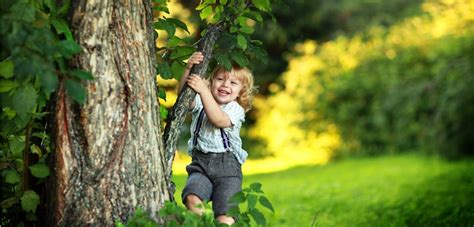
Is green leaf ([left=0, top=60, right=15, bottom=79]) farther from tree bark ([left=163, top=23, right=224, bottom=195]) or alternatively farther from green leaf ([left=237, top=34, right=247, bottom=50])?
green leaf ([left=237, top=34, right=247, bottom=50])

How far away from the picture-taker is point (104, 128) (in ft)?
11.1

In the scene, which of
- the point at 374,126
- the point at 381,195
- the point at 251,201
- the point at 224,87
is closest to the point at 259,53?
the point at 224,87

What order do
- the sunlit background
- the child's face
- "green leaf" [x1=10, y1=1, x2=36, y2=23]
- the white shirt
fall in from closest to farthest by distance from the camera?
"green leaf" [x1=10, y1=1, x2=36, y2=23] < the white shirt < the child's face < the sunlit background

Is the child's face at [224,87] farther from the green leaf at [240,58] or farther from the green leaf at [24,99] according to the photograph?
the green leaf at [24,99]

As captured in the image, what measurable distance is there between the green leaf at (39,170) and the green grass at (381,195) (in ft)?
5.49

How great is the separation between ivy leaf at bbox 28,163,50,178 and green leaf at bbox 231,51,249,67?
114 cm

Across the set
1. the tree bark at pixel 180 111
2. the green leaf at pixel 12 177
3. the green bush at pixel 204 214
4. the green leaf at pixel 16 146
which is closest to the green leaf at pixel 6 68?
the green leaf at pixel 16 146

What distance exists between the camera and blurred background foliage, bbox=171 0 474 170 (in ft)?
41.3

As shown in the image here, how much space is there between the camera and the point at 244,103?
4.62m

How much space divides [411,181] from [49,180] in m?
7.54

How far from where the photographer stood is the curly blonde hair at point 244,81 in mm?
4504

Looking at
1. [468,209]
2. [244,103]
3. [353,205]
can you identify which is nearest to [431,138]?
[353,205]

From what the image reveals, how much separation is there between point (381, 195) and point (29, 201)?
241 inches

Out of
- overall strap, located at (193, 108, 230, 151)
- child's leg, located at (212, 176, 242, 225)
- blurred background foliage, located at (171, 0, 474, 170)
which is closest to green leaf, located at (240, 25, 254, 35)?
overall strap, located at (193, 108, 230, 151)
